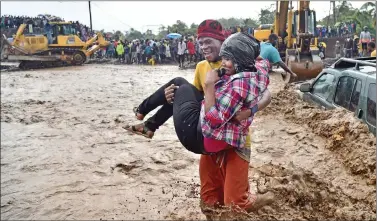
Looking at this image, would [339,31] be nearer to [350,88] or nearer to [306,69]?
[306,69]

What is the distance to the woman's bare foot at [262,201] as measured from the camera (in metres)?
2.54

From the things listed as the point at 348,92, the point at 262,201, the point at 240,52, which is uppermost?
the point at 240,52

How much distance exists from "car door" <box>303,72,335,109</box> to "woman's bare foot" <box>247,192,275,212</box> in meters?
2.58

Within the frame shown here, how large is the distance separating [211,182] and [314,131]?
342 centimetres

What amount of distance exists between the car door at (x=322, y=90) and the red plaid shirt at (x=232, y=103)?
3083mm

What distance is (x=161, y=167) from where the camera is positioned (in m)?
5.24

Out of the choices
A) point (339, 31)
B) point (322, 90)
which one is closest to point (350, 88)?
point (322, 90)

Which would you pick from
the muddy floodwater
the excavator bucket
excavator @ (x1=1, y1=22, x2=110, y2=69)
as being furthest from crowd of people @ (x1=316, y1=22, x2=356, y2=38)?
the muddy floodwater

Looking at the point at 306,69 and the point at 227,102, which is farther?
the point at 306,69

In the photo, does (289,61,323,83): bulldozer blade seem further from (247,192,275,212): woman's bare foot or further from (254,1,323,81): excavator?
(247,192,275,212): woman's bare foot

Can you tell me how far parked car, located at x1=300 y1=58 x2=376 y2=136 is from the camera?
4.04 metres

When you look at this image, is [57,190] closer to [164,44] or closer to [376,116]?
[376,116]

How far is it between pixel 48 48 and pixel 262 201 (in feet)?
64.1

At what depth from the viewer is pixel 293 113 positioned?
668cm
